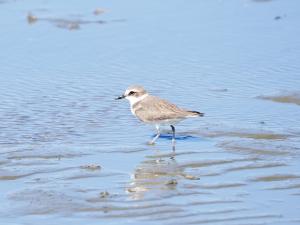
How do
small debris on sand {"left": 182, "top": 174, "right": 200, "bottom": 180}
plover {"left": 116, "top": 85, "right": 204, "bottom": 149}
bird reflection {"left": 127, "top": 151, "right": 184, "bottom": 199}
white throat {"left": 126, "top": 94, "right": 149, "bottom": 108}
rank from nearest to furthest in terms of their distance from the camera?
bird reflection {"left": 127, "top": 151, "right": 184, "bottom": 199} → small debris on sand {"left": 182, "top": 174, "right": 200, "bottom": 180} → plover {"left": 116, "top": 85, "right": 204, "bottom": 149} → white throat {"left": 126, "top": 94, "right": 149, "bottom": 108}

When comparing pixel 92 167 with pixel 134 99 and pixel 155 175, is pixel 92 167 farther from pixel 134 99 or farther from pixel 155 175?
pixel 134 99

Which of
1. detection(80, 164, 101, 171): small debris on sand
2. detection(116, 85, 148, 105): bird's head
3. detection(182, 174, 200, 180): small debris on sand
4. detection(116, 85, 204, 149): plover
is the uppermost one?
detection(116, 85, 148, 105): bird's head

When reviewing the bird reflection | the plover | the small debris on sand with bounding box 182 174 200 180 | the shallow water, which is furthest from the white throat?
the small debris on sand with bounding box 182 174 200 180

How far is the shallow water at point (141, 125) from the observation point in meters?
8.73

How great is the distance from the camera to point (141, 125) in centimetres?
1227

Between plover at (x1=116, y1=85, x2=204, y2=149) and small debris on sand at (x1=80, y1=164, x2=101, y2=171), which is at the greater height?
plover at (x1=116, y1=85, x2=204, y2=149)

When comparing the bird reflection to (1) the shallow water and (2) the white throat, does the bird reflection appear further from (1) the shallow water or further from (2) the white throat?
(2) the white throat

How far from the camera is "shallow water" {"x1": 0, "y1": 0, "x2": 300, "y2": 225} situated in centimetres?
873

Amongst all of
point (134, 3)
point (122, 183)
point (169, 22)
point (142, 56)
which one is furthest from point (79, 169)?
point (134, 3)

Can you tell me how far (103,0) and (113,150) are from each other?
10.1m

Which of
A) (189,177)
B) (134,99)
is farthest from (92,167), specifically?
(134,99)

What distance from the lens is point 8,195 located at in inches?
355

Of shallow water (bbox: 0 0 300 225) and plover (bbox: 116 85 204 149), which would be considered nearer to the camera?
shallow water (bbox: 0 0 300 225)

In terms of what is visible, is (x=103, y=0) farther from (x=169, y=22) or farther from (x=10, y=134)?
(x=10, y=134)
